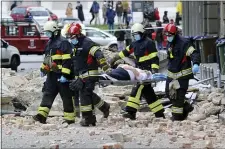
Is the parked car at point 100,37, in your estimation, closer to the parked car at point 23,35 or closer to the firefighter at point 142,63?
the parked car at point 23,35

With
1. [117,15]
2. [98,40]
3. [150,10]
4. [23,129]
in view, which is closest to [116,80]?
[23,129]

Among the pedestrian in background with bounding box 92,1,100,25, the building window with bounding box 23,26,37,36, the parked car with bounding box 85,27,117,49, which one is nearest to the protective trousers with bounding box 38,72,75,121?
the building window with bounding box 23,26,37,36

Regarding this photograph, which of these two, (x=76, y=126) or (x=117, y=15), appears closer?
(x=76, y=126)

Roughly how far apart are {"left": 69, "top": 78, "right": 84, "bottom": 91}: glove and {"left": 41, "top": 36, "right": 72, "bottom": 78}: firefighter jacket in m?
0.31

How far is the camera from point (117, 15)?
4459 centimetres

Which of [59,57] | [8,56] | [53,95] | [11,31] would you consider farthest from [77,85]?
[11,31]

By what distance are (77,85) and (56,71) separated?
69cm

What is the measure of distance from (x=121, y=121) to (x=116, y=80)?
768 millimetres

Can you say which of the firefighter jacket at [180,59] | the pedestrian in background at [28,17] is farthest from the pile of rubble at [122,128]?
the pedestrian in background at [28,17]

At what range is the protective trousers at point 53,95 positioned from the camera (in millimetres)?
14984

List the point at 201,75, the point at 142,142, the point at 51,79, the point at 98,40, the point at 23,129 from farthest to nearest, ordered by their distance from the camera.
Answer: the point at 98,40
the point at 201,75
the point at 51,79
the point at 23,129
the point at 142,142

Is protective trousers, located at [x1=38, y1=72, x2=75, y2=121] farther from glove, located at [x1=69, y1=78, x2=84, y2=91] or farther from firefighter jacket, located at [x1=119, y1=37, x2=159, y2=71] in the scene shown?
firefighter jacket, located at [x1=119, y1=37, x2=159, y2=71]

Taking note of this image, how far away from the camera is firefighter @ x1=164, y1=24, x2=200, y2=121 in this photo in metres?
14.5

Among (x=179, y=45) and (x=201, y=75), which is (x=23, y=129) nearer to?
(x=179, y=45)
